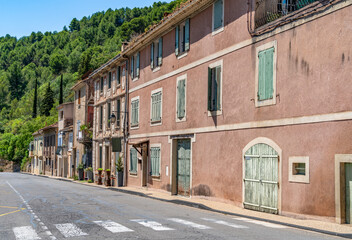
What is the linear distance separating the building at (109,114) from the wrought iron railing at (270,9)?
45.9 ft

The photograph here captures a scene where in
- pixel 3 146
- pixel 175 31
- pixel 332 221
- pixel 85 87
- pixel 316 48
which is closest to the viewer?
pixel 332 221

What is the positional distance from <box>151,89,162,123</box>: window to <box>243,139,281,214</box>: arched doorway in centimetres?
928

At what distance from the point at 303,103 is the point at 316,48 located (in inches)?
64.7

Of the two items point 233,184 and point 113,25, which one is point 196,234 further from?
point 113,25

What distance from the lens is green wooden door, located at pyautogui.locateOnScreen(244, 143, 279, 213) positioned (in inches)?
588

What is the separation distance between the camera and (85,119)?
42750 mm

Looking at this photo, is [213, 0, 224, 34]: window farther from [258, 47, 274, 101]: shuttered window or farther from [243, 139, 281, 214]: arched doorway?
[243, 139, 281, 214]: arched doorway

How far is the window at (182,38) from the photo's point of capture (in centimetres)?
2195

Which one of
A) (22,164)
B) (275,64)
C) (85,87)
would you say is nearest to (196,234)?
(275,64)

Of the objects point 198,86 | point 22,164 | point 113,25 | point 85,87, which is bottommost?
point 22,164

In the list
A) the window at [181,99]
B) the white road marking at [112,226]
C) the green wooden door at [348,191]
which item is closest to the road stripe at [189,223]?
the white road marking at [112,226]

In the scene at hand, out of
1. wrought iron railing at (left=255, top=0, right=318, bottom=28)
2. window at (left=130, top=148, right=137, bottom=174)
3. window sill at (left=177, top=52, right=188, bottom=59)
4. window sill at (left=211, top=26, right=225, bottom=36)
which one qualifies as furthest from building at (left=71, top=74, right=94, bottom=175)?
wrought iron railing at (left=255, top=0, right=318, bottom=28)

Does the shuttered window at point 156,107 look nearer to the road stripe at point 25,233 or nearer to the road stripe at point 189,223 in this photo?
the road stripe at point 189,223

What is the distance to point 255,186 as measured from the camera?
15.9m
